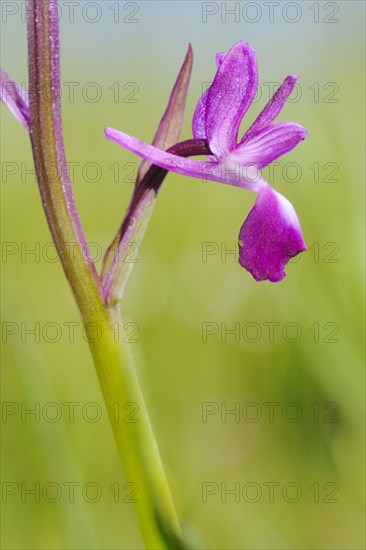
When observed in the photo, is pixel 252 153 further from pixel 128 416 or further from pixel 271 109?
pixel 128 416

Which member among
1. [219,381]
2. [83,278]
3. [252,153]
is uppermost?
[252,153]

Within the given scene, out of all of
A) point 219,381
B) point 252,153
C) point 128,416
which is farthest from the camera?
point 219,381

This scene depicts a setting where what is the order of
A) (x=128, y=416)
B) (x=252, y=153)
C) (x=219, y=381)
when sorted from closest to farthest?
(x=128, y=416), (x=252, y=153), (x=219, y=381)

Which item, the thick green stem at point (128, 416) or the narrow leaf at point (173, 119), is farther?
the narrow leaf at point (173, 119)

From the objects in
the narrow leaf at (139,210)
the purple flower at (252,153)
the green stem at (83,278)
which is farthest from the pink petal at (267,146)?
the green stem at (83,278)

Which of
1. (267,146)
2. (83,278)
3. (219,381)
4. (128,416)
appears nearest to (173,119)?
(267,146)

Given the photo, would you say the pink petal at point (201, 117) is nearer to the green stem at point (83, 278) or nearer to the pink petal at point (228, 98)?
the pink petal at point (228, 98)

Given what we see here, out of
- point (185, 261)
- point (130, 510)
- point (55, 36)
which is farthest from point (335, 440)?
point (185, 261)
